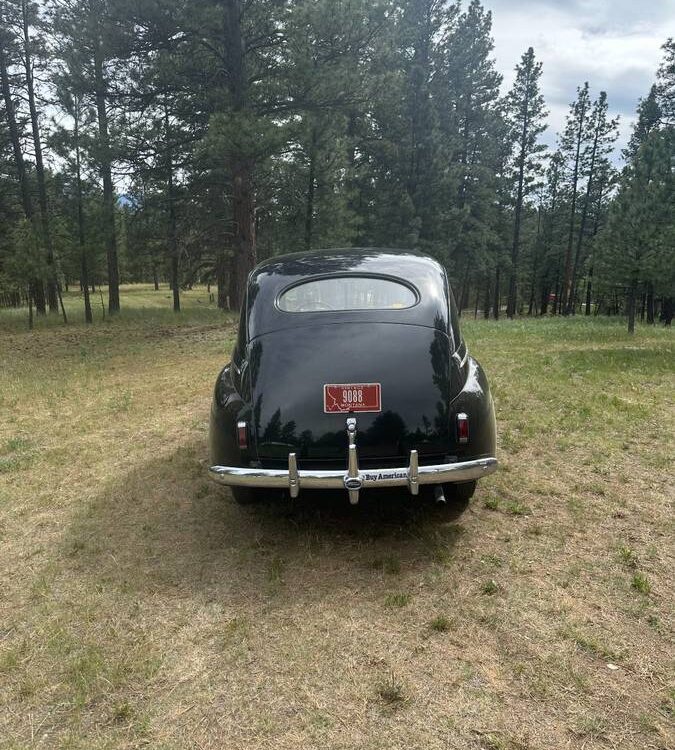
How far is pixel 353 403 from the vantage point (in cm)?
330

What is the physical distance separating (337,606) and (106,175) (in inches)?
746

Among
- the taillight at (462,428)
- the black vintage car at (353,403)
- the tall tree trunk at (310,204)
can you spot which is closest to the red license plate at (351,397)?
the black vintage car at (353,403)

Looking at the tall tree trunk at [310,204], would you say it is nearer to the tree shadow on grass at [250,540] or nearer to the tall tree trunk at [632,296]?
the tall tree trunk at [632,296]

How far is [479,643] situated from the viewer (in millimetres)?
2615

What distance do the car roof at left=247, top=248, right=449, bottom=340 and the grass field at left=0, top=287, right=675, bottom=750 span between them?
1508 mm

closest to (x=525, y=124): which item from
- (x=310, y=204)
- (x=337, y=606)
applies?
(x=310, y=204)

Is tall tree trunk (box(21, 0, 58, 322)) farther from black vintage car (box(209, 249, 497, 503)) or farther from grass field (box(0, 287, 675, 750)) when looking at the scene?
black vintage car (box(209, 249, 497, 503))

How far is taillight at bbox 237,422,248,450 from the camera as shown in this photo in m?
3.38

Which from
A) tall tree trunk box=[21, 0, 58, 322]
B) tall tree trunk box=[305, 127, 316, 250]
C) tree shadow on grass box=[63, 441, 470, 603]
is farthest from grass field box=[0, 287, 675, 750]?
tall tree trunk box=[21, 0, 58, 322]

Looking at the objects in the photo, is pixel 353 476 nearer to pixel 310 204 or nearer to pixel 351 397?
pixel 351 397

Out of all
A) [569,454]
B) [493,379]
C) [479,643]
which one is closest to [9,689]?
[479,643]

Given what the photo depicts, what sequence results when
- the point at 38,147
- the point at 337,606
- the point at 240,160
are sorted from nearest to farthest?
the point at 337,606 → the point at 240,160 → the point at 38,147

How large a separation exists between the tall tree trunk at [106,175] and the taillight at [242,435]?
13.5 m

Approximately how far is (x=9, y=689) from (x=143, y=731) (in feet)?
2.47
